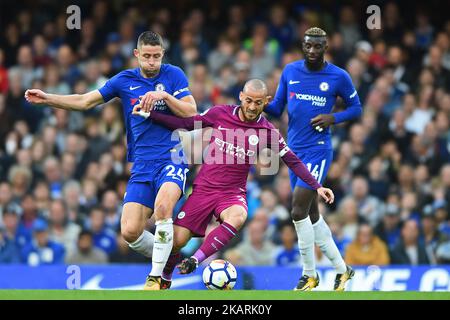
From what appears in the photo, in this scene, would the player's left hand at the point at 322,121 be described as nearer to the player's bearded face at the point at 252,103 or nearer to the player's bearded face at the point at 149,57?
the player's bearded face at the point at 252,103

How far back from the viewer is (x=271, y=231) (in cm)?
1483

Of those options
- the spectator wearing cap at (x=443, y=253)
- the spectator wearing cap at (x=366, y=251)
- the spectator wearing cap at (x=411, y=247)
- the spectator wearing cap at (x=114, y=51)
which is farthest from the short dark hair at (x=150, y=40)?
the spectator wearing cap at (x=114, y=51)

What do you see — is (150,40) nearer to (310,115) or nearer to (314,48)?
(314,48)

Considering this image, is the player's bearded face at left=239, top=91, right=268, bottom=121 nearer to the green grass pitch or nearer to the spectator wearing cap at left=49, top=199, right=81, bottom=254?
the green grass pitch

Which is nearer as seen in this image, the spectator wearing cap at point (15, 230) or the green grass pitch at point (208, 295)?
the green grass pitch at point (208, 295)

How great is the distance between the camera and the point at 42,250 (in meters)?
14.8

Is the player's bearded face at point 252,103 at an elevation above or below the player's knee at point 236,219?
above

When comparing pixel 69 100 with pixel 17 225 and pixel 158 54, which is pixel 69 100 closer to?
pixel 158 54

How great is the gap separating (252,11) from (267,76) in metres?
1.81

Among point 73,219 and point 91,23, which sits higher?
point 91,23

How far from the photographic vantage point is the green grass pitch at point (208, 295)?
8.31 meters

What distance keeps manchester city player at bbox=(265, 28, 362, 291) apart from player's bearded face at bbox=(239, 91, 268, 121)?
0.52 m
